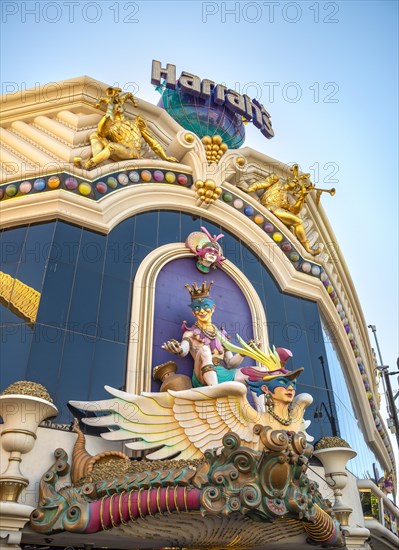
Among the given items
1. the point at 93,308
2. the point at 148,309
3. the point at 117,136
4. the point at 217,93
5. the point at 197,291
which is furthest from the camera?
the point at 217,93

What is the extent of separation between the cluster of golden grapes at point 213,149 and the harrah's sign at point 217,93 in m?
4.60

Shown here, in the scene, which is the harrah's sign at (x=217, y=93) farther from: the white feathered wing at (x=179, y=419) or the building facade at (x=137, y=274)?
the white feathered wing at (x=179, y=419)

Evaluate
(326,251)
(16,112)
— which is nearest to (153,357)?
(16,112)

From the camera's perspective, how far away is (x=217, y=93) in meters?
18.0

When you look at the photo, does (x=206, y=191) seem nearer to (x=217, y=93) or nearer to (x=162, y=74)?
(x=217, y=93)

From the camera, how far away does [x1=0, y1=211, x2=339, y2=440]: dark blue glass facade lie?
9141mm

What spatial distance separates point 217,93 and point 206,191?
6.40 m

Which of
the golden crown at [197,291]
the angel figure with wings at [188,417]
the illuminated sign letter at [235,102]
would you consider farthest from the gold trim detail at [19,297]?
the illuminated sign letter at [235,102]

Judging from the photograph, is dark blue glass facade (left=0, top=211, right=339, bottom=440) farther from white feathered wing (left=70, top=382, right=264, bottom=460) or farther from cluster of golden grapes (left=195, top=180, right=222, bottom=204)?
white feathered wing (left=70, top=382, right=264, bottom=460)

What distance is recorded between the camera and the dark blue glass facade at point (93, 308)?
30.0ft

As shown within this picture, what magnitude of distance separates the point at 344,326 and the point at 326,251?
3404 millimetres

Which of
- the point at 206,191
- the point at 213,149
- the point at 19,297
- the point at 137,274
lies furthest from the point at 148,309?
the point at 213,149

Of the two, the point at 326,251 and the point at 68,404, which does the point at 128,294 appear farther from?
the point at 326,251

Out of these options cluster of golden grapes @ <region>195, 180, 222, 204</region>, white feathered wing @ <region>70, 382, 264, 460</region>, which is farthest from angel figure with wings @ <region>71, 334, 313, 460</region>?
cluster of golden grapes @ <region>195, 180, 222, 204</region>
